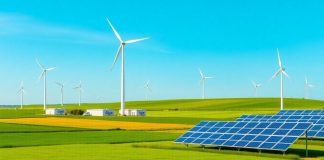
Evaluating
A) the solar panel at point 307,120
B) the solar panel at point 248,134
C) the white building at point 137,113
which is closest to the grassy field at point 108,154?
the solar panel at point 248,134

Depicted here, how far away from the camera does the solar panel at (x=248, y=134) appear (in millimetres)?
38531

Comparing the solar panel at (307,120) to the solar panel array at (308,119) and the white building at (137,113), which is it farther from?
the white building at (137,113)

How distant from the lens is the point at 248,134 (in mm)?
41844

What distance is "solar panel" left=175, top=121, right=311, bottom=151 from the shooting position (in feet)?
126

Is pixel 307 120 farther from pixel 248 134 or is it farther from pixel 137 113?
pixel 137 113

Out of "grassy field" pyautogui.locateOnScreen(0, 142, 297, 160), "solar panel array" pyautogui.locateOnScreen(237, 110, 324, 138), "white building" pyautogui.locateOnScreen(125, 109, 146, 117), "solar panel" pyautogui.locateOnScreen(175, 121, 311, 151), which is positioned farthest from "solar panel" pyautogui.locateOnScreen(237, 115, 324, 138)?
"white building" pyautogui.locateOnScreen(125, 109, 146, 117)

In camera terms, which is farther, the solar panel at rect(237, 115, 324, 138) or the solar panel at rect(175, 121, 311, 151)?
the solar panel at rect(237, 115, 324, 138)

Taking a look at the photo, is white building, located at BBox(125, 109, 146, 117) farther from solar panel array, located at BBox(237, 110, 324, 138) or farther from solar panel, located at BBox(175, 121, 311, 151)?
solar panel, located at BBox(175, 121, 311, 151)

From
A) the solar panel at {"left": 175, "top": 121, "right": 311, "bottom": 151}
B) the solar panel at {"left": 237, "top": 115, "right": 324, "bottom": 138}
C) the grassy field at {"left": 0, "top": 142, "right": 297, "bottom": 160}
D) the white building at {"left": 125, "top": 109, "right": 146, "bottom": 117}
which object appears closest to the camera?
the grassy field at {"left": 0, "top": 142, "right": 297, "bottom": 160}

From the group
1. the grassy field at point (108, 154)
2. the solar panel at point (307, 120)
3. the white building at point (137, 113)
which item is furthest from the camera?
the white building at point (137, 113)

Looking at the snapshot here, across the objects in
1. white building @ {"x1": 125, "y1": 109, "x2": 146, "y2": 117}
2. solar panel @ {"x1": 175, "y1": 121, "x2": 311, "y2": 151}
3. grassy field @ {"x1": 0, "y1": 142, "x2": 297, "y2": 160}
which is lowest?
white building @ {"x1": 125, "y1": 109, "x2": 146, "y2": 117}

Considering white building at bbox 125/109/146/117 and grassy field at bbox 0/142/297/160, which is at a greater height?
grassy field at bbox 0/142/297/160

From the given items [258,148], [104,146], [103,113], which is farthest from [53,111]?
[258,148]

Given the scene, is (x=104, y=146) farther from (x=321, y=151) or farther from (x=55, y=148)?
(x=321, y=151)
